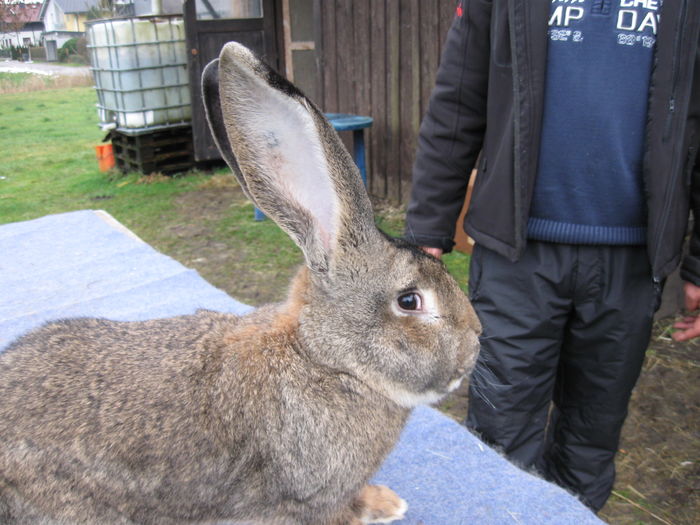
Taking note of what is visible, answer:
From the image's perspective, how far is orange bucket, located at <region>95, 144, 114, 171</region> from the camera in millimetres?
8906

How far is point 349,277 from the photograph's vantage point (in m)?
1.47

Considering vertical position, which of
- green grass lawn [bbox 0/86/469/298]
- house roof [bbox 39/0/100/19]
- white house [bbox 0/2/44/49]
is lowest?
green grass lawn [bbox 0/86/469/298]

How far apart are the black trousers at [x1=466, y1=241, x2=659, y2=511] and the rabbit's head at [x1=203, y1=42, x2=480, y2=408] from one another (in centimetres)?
60

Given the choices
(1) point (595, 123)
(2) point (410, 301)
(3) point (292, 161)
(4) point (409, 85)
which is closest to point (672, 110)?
(1) point (595, 123)

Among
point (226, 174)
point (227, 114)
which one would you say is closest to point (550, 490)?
point (227, 114)

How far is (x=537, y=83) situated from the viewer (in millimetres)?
1964

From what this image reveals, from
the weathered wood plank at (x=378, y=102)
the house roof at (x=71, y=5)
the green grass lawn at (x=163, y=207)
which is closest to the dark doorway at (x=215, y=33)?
the green grass lawn at (x=163, y=207)

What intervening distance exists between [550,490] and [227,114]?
1499 mm

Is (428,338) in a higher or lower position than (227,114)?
lower

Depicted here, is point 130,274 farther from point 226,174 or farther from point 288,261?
point 226,174

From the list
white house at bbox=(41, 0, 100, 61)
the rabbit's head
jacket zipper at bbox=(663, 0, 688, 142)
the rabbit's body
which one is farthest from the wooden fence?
white house at bbox=(41, 0, 100, 61)

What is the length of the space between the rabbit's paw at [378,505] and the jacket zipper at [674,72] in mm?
1374

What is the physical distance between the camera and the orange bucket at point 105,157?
29.2 feet

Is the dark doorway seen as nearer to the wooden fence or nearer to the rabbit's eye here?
the wooden fence
